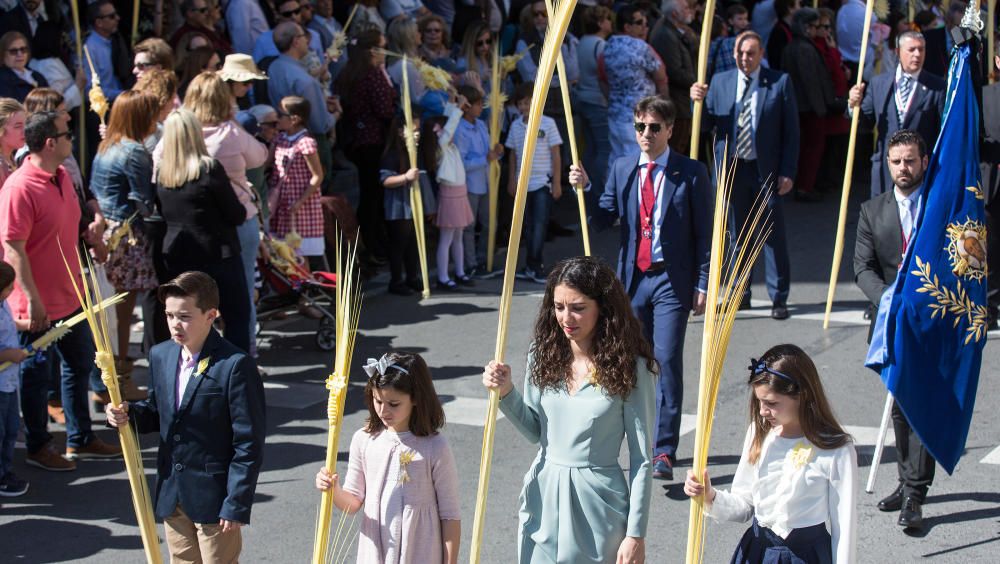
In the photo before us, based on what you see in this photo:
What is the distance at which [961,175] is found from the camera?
6570mm

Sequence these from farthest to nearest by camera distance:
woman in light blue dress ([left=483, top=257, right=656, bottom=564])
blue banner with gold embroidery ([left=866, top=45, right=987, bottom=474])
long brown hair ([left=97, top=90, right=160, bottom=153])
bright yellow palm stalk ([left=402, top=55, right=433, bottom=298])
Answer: bright yellow palm stalk ([left=402, top=55, right=433, bottom=298]) → long brown hair ([left=97, top=90, right=160, bottom=153]) → blue banner with gold embroidery ([left=866, top=45, right=987, bottom=474]) → woman in light blue dress ([left=483, top=257, right=656, bottom=564])

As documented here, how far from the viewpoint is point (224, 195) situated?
822cm

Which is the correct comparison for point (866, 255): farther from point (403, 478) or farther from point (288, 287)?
point (288, 287)

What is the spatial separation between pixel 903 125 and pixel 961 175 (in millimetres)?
3864

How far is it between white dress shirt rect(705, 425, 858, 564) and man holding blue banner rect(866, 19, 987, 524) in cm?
184

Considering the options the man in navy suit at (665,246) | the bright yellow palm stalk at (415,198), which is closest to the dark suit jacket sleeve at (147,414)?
the man in navy suit at (665,246)

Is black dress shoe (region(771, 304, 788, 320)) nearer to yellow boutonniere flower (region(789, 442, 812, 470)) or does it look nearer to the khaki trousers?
yellow boutonniere flower (region(789, 442, 812, 470))

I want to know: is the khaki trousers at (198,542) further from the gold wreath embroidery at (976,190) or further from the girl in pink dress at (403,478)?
the gold wreath embroidery at (976,190)

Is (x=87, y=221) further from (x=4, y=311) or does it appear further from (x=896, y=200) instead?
(x=896, y=200)

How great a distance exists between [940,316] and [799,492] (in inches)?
83.2

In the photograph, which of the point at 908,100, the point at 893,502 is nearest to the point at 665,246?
the point at 893,502

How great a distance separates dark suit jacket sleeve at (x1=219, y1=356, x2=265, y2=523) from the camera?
498cm

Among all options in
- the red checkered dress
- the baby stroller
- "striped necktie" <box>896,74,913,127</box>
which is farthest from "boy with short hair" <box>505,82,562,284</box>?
"striped necktie" <box>896,74,913,127</box>

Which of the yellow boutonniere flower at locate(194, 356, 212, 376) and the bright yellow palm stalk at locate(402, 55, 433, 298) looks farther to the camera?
the bright yellow palm stalk at locate(402, 55, 433, 298)
